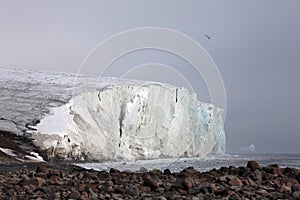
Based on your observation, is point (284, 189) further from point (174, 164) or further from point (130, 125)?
point (130, 125)

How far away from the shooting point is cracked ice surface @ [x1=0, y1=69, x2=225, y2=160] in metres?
39.8

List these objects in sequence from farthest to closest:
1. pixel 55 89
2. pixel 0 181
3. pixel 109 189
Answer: pixel 55 89
pixel 0 181
pixel 109 189

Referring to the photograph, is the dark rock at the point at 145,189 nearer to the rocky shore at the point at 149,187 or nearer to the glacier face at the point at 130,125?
the rocky shore at the point at 149,187

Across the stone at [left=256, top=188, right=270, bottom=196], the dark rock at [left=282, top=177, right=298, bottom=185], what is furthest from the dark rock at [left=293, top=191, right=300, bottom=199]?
the dark rock at [left=282, top=177, right=298, bottom=185]

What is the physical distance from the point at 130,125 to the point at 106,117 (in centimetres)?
329

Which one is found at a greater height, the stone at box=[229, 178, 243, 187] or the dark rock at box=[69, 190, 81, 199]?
the stone at box=[229, 178, 243, 187]

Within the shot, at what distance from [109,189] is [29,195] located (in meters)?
1.61

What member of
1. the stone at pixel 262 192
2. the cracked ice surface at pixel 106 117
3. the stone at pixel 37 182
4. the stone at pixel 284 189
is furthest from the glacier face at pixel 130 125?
the stone at pixel 262 192

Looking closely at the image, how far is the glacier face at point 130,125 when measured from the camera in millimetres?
39503

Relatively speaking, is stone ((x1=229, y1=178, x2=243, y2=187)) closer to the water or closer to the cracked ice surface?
the water

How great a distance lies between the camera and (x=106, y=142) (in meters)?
42.4

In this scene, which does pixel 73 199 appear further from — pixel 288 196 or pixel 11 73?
pixel 11 73

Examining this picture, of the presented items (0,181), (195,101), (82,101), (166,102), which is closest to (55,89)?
(82,101)

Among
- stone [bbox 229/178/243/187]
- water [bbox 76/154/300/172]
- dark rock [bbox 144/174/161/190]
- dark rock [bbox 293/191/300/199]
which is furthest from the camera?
water [bbox 76/154/300/172]
